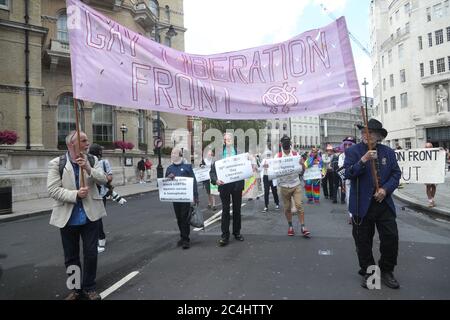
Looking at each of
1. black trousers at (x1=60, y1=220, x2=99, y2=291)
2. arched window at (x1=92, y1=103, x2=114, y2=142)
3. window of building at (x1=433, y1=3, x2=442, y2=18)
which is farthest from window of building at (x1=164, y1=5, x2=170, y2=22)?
black trousers at (x1=60, y1=220, x2=99, y2=291)

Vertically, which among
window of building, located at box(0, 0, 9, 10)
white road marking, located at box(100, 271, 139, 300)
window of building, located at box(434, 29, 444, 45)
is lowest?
white road marking, located at box(100, 271, 139, 300)

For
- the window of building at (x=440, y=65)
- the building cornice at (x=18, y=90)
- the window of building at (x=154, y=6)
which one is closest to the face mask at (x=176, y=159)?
the building cornice at (x=18, y=90)

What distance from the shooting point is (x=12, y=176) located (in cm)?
1559

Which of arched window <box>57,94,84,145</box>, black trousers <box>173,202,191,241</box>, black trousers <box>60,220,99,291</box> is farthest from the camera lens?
arched window <box>57,94,84,145</box>

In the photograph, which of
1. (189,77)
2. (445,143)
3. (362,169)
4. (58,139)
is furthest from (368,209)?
(445,143)

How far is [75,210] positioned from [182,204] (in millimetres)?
2720

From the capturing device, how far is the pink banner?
14.7ft

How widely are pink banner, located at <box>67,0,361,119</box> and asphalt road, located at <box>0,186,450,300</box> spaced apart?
7.36 feet

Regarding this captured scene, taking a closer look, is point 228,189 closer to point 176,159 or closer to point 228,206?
point 228,206

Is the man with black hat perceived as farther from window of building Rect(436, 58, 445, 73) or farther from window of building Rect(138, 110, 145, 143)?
window of building Rect(436, 58, 445, 73)

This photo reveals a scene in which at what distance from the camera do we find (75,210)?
4066 millimetres

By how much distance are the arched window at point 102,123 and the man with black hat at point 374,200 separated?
24743mm

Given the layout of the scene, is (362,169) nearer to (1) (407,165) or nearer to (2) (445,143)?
(1) (407,165)

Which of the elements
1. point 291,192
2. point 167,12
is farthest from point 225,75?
point 167,12
